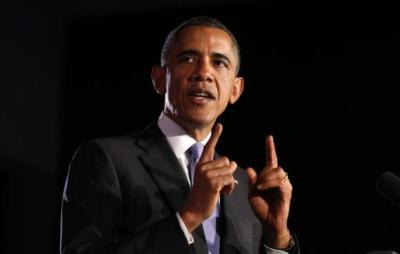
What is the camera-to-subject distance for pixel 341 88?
295 cm

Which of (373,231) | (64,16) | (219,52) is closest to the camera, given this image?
(219,52)

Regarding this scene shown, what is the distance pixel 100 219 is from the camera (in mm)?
1407

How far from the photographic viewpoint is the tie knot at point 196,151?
1.59 metres

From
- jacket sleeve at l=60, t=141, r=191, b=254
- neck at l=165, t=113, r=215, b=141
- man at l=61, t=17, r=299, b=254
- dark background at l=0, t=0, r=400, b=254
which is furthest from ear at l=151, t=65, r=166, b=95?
dark background at l=0, t=0, r=400, b=254

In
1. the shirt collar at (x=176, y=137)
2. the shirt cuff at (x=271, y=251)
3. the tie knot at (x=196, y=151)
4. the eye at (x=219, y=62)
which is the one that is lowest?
the shirt cuff at (x=271, y=251)

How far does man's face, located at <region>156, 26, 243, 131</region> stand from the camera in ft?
5.20

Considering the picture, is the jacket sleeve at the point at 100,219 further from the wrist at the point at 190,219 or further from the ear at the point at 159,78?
the ear at the point at 159,78

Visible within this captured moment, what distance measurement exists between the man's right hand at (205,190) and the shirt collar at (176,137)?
24 cm

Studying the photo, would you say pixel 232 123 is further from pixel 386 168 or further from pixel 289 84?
pixel 386 168

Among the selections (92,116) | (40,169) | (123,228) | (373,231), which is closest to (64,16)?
(92,116)

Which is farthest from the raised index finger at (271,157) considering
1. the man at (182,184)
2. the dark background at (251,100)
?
the dark background at (251,100)

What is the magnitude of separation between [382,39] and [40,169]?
1.60m

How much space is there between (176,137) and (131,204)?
0.24 metres

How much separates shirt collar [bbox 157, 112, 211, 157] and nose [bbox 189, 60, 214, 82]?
13cm
